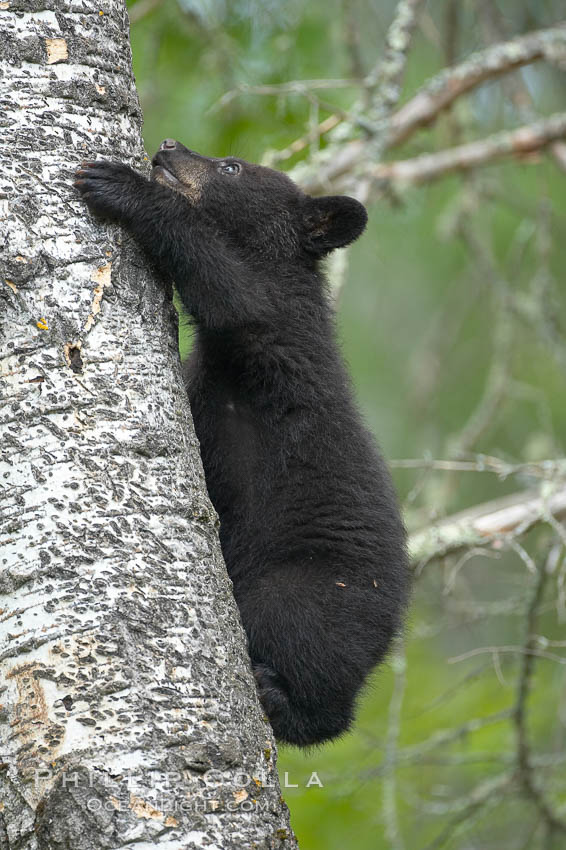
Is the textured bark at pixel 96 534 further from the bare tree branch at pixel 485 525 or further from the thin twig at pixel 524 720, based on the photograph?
the thin twig at pixel 524 720

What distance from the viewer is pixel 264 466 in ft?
11.1

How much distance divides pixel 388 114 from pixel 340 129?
0.31 metres

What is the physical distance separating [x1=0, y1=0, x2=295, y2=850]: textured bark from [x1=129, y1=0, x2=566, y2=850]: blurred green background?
1550 mm

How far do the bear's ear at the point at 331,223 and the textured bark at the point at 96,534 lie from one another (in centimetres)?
137

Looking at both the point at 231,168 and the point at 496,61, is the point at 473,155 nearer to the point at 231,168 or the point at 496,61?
the point at 496,61

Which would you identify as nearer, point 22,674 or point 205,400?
point 22,674

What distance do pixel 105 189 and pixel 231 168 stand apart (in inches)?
60.0

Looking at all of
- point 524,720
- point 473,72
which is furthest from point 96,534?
point 473,72

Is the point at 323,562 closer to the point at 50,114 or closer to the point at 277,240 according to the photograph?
the point at 277,240

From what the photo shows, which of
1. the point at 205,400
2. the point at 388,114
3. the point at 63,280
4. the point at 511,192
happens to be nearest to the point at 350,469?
the point at 205,400

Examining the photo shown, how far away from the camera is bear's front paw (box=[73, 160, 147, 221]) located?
2.39 m

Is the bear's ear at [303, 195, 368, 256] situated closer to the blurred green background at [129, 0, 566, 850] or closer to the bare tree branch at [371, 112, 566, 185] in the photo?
the blurred green background at [129, 0, 566, 850]

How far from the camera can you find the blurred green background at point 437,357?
4.74 meters

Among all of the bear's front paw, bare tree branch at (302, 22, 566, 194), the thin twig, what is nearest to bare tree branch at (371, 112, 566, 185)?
bare tree branch at (302, 22, 566, 194)
